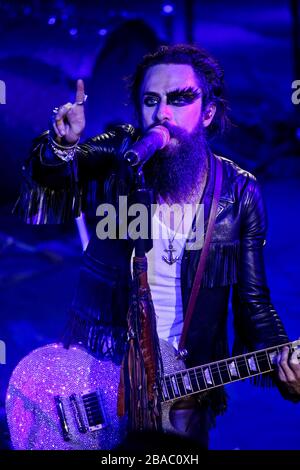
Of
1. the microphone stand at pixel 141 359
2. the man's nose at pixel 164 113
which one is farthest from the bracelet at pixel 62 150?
the man's nose at pixel 164 113

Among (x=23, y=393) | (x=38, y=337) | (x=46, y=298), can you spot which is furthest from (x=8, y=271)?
(x=23, y=393)

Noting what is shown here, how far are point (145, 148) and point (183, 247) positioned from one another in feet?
2.65

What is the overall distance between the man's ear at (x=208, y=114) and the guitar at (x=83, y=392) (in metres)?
0.90

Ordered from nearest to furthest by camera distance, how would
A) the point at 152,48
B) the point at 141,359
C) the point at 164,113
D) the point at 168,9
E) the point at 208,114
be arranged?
1. the point at 141,359
2. the point at 164,113
3. the point at 208,114
4. the point at 168,9
5. the point at 152,48

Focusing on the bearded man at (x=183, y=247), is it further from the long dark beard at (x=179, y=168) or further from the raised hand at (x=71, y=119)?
the raised hand at (x=71, y=119)

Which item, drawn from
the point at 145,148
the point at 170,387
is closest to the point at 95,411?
the point at 170,387

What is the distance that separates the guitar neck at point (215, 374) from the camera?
2.55m

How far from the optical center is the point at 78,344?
2.69m

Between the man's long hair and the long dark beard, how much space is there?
168 mm

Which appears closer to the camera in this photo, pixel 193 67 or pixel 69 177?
pixel 69 177

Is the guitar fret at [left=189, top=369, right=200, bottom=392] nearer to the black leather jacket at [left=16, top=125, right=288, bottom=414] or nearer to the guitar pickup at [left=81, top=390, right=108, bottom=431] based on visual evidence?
the black leather jacket at [left=16, top=125, right=288, bottom=414]

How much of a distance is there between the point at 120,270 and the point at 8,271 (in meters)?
2.44

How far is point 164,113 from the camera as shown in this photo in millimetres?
2453

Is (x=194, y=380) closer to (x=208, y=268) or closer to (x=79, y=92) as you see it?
(x=208, y=268)
